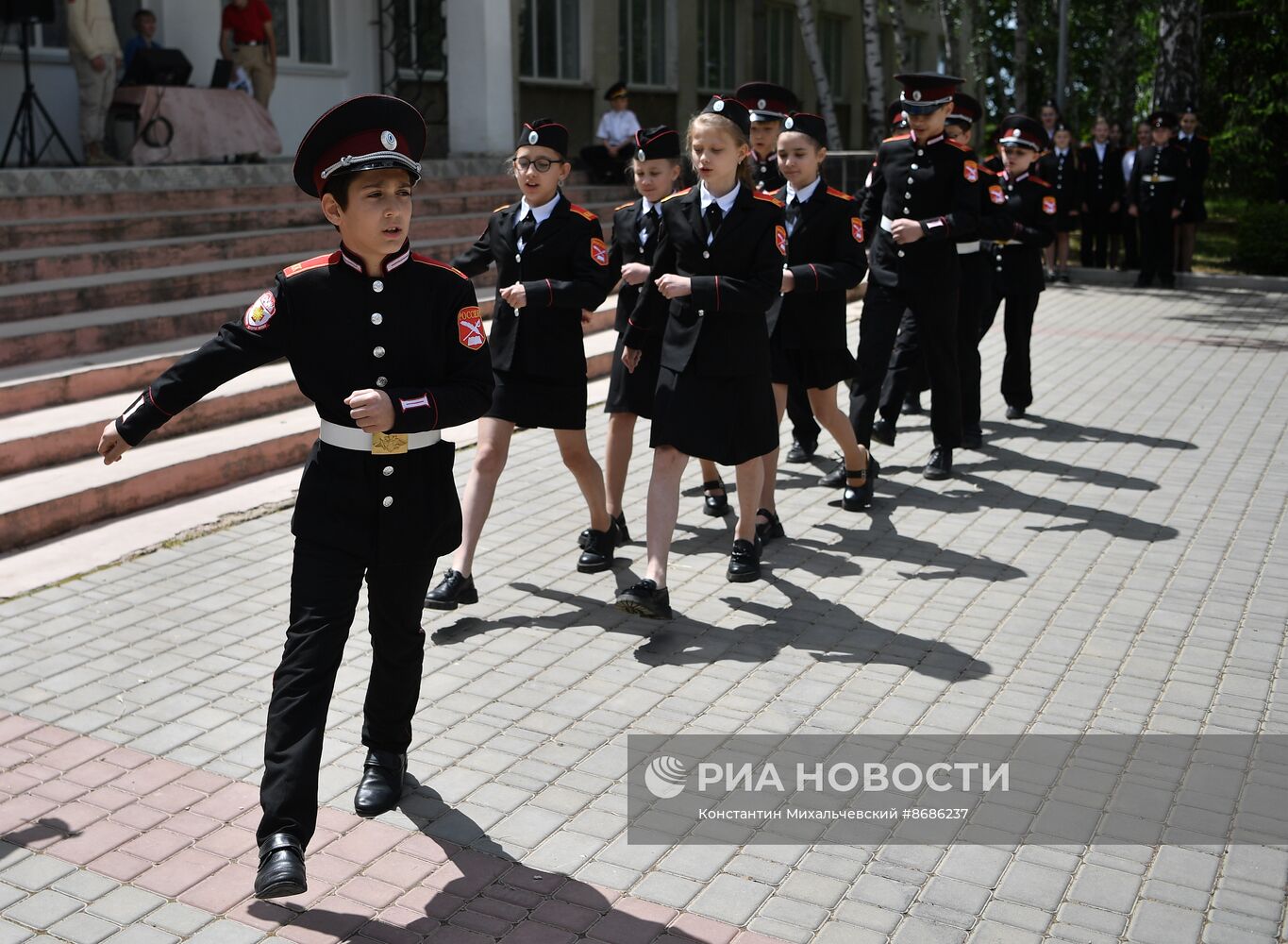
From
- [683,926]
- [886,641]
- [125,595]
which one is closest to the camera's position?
→ [683,926]

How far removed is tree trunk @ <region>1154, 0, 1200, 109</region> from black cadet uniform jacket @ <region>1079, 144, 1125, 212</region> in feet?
6.19

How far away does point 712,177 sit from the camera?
5.91m

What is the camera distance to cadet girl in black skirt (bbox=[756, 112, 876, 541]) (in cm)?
724

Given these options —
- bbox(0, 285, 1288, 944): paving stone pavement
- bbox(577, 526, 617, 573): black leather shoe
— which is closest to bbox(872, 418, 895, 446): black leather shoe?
bbox(0, 285, 1288, 944): paving stone pavement

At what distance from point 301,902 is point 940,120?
5.90m

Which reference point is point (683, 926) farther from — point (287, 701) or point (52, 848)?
point (52, 848)

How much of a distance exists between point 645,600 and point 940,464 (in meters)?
3.37

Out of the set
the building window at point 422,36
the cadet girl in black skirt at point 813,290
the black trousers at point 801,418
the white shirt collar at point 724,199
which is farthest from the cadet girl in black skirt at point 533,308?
the building window at point 422,36

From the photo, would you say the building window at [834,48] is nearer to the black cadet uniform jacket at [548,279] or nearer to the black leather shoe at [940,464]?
the black leather shoe at [940,464]

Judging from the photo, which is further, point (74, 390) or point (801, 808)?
point (74, 390)

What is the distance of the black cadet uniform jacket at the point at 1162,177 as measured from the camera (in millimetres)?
18281

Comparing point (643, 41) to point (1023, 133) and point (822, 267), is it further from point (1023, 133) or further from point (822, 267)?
point (822, 267)

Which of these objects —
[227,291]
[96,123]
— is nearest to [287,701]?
[227,291]

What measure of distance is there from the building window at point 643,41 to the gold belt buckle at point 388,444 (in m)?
23.5
